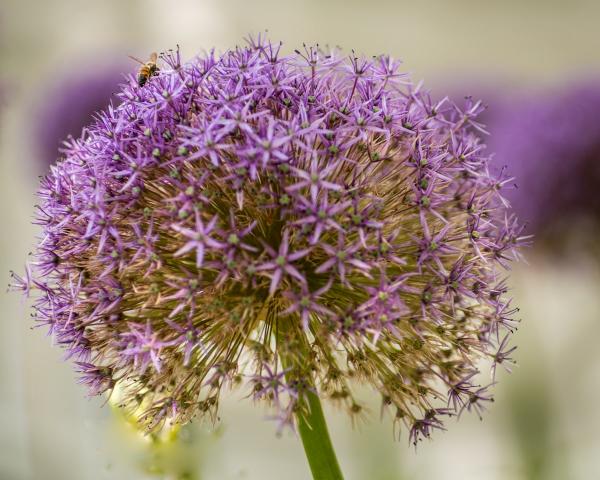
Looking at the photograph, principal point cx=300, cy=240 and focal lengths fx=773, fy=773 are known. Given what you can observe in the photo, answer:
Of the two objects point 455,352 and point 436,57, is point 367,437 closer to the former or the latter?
point 455,352

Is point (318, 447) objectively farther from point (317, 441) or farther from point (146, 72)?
point (146, 72)

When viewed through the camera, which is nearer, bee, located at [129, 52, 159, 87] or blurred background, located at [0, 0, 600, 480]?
bee, located at [129, 52, 159, 87]

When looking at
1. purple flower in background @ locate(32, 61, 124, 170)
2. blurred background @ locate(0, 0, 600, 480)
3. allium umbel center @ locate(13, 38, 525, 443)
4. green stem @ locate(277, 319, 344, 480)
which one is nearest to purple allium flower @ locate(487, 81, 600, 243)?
blurred background @ locate(0, 0, 600, 480)

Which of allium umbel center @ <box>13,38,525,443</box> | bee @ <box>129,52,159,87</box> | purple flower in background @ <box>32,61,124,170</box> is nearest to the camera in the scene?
allium umbel center @ <box>13,38,525,443</box>

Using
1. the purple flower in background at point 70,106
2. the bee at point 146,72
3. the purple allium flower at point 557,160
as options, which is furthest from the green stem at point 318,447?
the purple flower in background at point 70,106

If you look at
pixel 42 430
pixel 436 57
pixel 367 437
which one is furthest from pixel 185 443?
pixel 436 57

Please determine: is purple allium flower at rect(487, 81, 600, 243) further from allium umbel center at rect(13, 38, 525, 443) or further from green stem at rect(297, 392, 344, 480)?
green stem at rect(297, 392, 344, 480)

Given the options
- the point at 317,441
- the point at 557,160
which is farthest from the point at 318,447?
the point at 557,160
